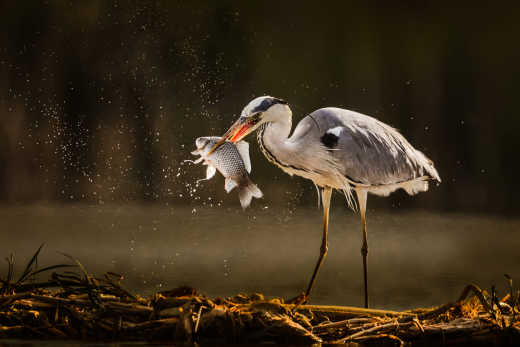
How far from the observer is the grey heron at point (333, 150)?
10.9 feet

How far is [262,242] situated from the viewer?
4945 millimetres

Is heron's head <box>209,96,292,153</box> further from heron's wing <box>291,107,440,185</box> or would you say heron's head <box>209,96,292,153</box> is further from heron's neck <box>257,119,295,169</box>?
heron's wing <box>291,107,440,185</box>

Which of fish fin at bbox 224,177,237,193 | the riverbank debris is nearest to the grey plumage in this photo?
fish fin at bbox 224,177,237,193

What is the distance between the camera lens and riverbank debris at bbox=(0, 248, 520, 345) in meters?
2.53

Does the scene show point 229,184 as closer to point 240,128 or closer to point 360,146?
point 240,128

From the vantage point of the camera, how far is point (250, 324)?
2557 millimetres

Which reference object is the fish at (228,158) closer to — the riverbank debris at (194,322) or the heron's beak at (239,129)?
the heron's beak at (239,129)

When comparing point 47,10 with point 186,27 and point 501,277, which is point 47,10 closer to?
point 186,27

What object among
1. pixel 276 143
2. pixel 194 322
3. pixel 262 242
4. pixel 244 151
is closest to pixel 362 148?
pixel 276 143

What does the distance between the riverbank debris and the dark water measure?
69.0 inches

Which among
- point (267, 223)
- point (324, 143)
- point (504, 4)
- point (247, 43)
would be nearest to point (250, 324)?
point (324, 143)

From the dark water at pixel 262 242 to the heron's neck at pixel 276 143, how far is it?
1222 mm

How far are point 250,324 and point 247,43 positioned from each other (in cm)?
292

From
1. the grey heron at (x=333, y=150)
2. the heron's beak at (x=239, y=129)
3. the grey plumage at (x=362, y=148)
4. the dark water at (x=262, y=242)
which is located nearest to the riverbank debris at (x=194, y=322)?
the grey heron at (x=333, y=150)
